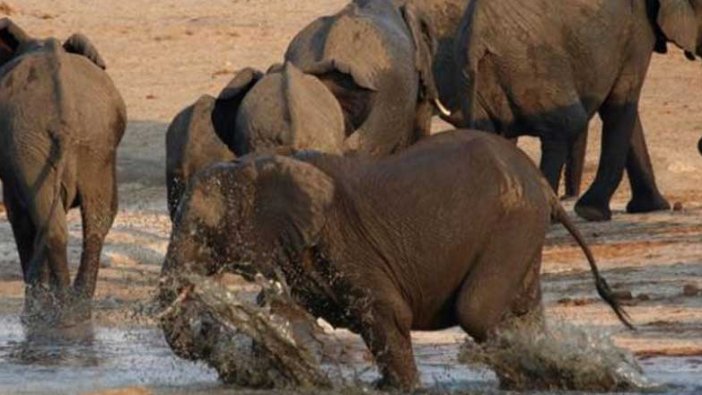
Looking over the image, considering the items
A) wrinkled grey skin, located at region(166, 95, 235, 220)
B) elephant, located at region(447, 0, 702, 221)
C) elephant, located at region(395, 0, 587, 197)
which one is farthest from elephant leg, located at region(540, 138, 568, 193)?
wrinkled grey skin, located at region(166, 95, 235, 220)

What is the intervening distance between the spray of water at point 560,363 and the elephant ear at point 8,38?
16.0 feet

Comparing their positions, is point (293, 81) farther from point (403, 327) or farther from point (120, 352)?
point (403, 327)

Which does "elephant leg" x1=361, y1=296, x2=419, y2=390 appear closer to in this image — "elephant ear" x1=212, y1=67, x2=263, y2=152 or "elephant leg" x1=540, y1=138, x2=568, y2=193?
"elephant ear" x1=212, y1=67, x2=263, y2=152

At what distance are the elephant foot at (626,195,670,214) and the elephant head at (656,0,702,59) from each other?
0.99m

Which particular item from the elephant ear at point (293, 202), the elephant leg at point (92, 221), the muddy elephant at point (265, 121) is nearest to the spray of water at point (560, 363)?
the elephant ear at point (293, 202)

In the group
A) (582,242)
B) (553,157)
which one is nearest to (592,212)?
(553,157)

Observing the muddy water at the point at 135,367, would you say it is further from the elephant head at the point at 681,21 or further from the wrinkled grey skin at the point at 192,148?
the elephant head at the point at 681,21

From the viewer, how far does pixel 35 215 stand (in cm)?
1308

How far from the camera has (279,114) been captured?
1286 centimetres

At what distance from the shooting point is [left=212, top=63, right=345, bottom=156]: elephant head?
1278 centimetres

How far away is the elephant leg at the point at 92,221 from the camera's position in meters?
13.3

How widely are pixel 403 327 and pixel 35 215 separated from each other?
12.0 feet

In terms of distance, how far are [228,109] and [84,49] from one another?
92 centimetres

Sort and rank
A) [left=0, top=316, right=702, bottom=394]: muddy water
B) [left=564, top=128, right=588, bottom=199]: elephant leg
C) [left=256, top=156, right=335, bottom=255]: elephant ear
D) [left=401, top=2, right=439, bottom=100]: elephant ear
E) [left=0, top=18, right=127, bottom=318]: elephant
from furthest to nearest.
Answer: [left=564, top=128, right=588, bottom=199]: elephant leg
[left=401, top=2, right=439, bottom=100]: elephant ear
[left=0, top=18, right=127, bottom=318]: elephant
[left=0, top=316, right=702, bottom=394]: muddy water
[left=256, top=156, right=335, bottom=255]: elephant ear
